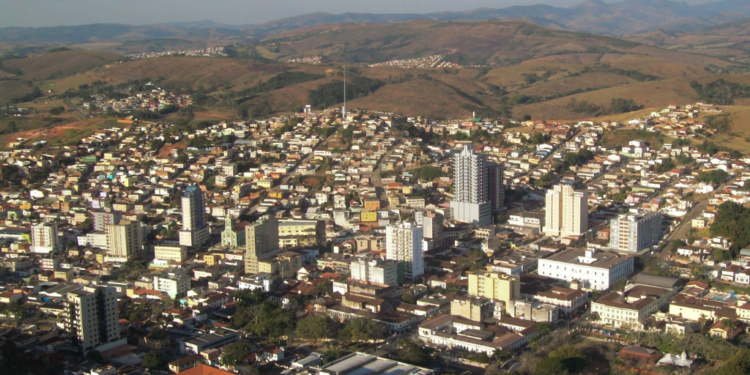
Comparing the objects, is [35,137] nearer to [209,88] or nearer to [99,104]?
[99,104]

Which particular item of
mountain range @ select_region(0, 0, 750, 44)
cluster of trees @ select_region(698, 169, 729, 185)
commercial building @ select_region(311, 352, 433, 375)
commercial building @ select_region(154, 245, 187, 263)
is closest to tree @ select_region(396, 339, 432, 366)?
commercial building @ select_region(311, 352, 433, 375)

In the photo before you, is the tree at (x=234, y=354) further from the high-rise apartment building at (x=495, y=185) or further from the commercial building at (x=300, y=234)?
the high-rise apartment building at (x=495, y=185)

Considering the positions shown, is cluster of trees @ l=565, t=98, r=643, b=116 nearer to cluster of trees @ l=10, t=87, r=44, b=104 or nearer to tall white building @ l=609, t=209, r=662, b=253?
tall white building @ l=609, t=209, r=662, b=253

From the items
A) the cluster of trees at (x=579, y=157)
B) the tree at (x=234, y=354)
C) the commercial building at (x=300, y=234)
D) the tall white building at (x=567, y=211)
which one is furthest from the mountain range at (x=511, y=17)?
the tree at (x=234, y=354)

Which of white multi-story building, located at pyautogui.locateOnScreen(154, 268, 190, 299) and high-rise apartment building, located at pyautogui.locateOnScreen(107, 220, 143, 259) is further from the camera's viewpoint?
high-rise apartment building, located at pyautogui.locateOnScreen(107, 220, 143, 259)

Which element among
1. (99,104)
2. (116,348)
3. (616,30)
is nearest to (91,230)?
(116,348)

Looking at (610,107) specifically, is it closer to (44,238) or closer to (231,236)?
(231,236)
